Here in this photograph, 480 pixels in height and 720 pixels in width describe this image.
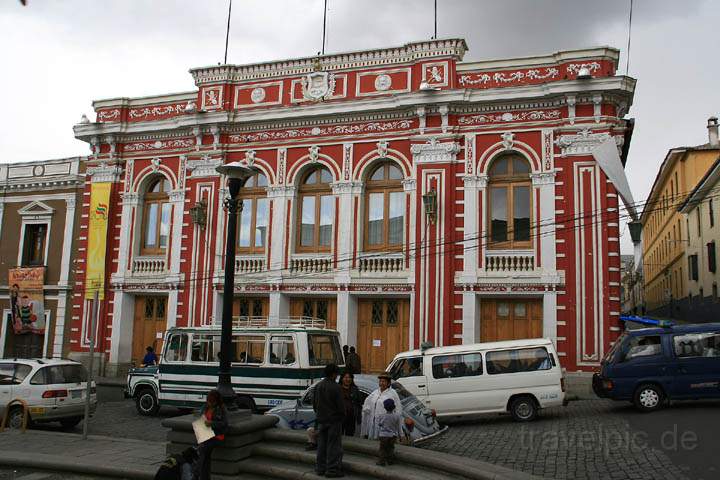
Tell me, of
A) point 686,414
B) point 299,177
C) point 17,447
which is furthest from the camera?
point 299,177

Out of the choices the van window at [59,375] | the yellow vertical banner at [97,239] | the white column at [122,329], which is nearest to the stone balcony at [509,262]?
the van window at [59,375]

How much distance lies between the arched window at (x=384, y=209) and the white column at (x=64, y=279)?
523 inches

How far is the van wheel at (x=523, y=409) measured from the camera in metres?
14.3

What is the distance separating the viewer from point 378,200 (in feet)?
72.8

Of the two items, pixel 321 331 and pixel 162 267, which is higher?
pixel 162 267

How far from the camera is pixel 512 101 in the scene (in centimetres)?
2064

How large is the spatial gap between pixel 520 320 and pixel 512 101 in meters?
6.90

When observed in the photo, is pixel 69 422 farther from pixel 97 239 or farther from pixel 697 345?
pixel 697 345

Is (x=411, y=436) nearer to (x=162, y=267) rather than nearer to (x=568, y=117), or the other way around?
(x=568, y=117)

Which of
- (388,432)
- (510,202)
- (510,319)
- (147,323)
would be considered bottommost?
(388,432)

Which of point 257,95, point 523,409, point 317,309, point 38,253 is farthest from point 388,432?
point 38,253

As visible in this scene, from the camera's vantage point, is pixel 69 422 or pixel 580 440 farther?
pixel 69 422

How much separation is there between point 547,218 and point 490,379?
716 cm

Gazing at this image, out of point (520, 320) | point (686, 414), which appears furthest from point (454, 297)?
point (686, 414)
